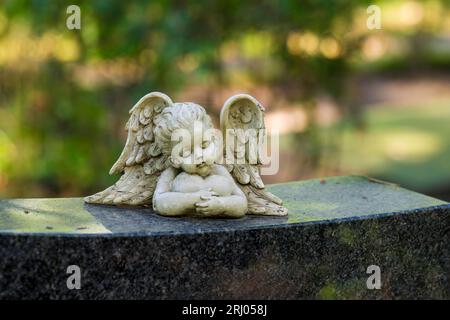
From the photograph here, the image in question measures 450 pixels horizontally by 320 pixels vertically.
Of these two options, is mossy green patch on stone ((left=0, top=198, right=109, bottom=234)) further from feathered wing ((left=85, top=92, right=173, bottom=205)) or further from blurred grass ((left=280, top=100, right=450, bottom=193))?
blurred grass ((left=280, top=100, right=450, bottom=193))

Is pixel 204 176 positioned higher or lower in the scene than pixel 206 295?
higher

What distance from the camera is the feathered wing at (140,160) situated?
4230 millimetres

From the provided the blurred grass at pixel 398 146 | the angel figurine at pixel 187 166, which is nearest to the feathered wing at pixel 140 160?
the angel figurine at pixel 187 166

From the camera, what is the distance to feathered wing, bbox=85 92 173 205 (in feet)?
13.9

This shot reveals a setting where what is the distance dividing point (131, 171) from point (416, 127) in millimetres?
9249

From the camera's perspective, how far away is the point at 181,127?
406cm

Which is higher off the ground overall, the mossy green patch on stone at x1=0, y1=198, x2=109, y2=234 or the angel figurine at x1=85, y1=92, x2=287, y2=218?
the angel figurine at x1=85, y1=92, x2=287, y2=218

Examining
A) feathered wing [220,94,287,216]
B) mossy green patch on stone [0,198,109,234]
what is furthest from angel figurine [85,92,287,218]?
mossy green patch on stone [0,198,109,234]

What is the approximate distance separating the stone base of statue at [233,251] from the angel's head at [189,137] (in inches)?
11.3

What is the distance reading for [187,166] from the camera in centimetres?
409

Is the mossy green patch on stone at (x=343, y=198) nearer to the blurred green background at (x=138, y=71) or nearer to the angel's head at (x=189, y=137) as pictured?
the angel's head at (x=189, y=137)

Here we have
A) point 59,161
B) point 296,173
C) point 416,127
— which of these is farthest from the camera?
point 416,127
